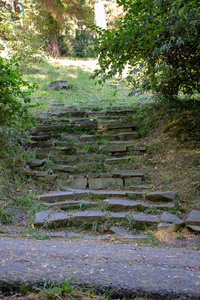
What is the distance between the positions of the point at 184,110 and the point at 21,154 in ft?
12.7

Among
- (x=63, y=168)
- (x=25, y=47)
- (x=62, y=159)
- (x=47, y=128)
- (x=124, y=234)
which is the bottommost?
(x=124, y=234)

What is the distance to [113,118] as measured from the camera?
6836 mm

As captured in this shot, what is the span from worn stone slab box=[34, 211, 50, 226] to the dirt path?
1.13m

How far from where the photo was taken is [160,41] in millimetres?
4805

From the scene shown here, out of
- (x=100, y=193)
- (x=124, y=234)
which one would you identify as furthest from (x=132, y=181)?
(x=124, y=234)

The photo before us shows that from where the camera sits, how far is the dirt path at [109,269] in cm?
160

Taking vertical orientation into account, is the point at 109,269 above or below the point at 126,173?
above

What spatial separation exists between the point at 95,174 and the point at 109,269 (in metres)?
3.11

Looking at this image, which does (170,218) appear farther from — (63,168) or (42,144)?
(42,144)

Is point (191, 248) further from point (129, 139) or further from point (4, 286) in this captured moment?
point (129, 139)

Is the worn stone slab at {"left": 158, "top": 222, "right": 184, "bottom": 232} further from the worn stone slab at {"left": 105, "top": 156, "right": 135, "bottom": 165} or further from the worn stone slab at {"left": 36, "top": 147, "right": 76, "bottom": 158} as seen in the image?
the worn stone slab at {"left": 36, "top": 147, "right": 76, "bottom": 158}

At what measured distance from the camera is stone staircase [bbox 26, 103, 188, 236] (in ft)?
12.2

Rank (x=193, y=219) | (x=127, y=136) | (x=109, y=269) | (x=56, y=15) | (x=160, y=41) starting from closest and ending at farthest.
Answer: (x=109, y=269) < (x=193, y=219) < (x=160, y=41) < (x=127, y=136) < (x=56, y=15)

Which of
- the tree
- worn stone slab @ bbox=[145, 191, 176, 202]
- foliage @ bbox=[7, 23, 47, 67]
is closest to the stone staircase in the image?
worn stone slab @ bbox=[145, 191, 176, 202]
